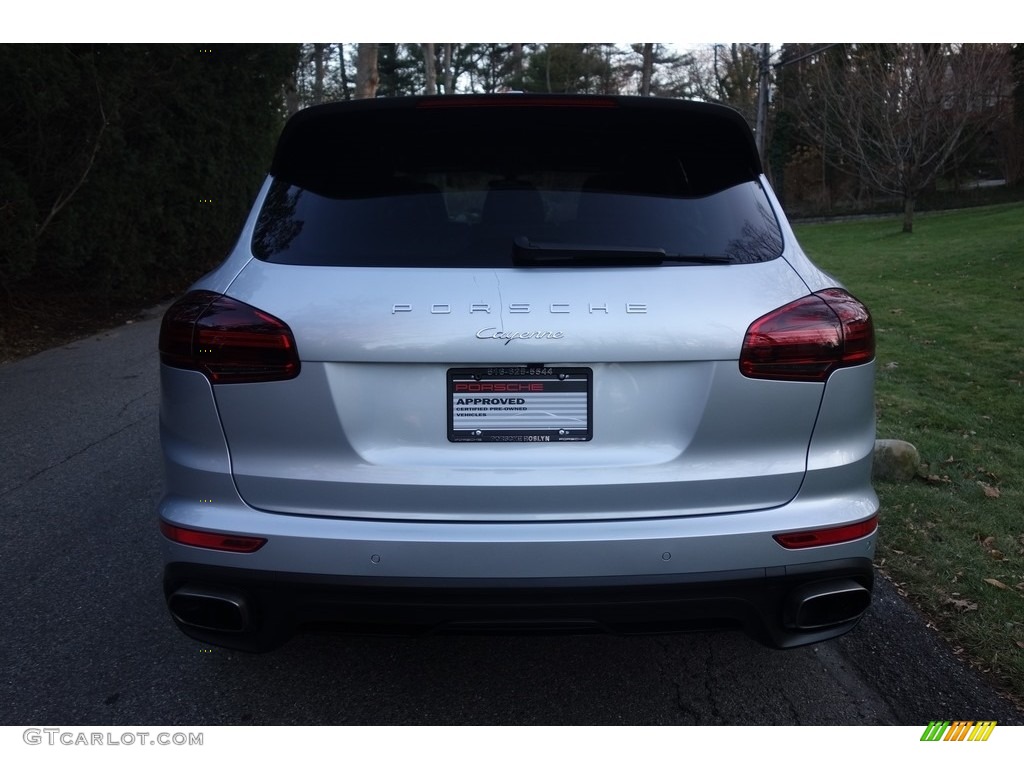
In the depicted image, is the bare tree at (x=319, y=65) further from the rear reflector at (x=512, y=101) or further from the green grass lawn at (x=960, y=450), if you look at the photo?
the rear reflector at (x=512, y=101)

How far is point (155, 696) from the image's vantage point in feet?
9.32

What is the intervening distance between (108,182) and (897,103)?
81.2 ft

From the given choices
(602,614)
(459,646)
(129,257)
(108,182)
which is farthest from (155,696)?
(129,257)

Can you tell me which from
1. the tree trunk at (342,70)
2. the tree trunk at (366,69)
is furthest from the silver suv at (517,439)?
the tree trunk at (342,70)

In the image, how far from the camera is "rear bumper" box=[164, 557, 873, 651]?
2.26m

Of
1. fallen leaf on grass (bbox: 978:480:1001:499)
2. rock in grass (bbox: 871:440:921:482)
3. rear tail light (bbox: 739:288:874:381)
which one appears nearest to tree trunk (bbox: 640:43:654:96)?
rock in grass (bbox: 871:440:921:482)

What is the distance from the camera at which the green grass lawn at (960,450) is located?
11.1 feet

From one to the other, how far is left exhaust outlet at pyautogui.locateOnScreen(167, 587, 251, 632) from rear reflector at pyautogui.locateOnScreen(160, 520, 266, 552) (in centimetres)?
13

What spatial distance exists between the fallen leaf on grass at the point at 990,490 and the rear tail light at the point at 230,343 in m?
3.91

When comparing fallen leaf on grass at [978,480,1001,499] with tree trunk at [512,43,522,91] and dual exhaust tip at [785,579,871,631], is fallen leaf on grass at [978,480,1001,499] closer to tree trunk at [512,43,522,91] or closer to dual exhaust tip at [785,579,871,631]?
dual exhaust tip at [785,579,871,631]

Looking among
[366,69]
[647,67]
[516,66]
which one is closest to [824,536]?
[366,69]

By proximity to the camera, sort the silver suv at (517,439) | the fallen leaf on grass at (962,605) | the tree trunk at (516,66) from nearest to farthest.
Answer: the silver suv at (517,439) < the fallen leaf on grass at (962,605) < the tree trunk at (516,66)

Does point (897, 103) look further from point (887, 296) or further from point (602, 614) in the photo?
point (602, 614)

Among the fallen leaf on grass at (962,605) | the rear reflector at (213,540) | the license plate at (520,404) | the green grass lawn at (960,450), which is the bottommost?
the green grass lawn at (960,450)
